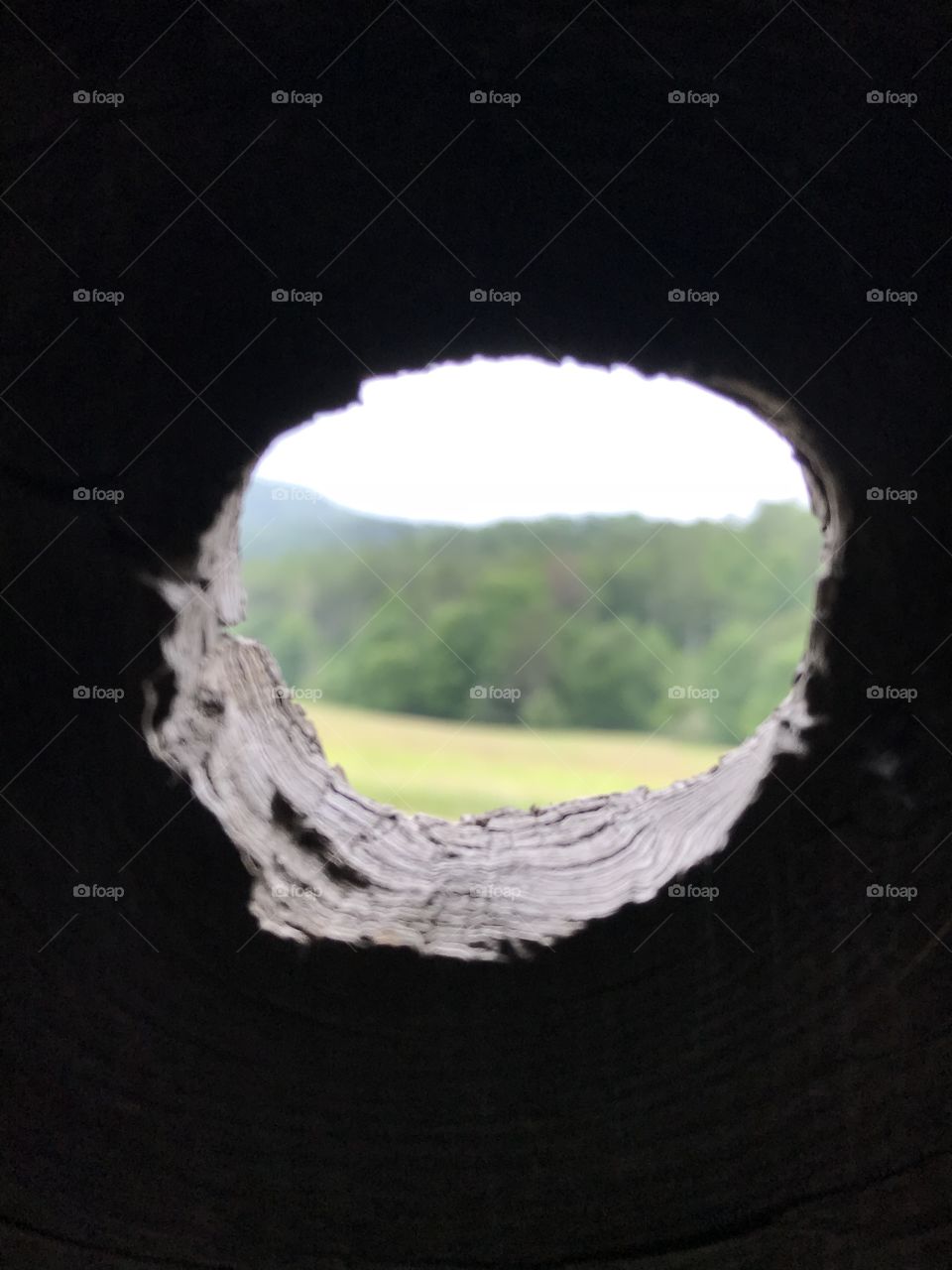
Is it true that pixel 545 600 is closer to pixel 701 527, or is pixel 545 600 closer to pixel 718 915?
pixel 701 527

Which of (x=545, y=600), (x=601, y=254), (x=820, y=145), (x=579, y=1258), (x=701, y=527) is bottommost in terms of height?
(x=579, y=1258)

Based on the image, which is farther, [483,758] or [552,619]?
[552,619]

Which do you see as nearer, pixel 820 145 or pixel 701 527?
pixel 820 145

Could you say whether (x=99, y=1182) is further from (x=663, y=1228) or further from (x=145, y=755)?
(x=663, y=1228)

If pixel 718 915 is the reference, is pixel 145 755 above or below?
below

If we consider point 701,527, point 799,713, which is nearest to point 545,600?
point 701,527
